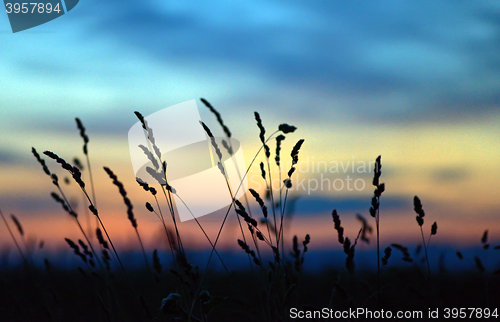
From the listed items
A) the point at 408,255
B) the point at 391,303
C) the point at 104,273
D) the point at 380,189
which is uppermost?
the point at 380,189

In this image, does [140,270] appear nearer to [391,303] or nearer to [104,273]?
[104,273]

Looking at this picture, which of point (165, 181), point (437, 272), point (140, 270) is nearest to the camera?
point (165, 181)

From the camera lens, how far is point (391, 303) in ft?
7.29

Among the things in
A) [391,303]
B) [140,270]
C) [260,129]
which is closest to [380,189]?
[260,129]

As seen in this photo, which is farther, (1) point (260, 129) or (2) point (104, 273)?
(2) point (104, 273)

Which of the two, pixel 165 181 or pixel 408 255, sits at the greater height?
pixel 165 181

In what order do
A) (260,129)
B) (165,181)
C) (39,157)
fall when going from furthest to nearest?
1. (39,157)
2. (260,129)
3. (165,181)

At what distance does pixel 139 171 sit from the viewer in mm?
2275

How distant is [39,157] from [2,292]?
1503 millimetres

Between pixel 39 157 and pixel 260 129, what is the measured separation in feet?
4.10

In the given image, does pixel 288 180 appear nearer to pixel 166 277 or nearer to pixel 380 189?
pixel 380 189

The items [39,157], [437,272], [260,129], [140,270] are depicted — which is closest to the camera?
[260,129]

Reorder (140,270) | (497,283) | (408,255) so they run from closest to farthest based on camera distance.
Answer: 1. (408,255)
2. (497,283)
3. (140,270)

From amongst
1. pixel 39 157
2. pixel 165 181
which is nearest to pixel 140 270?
pixel 39 157
